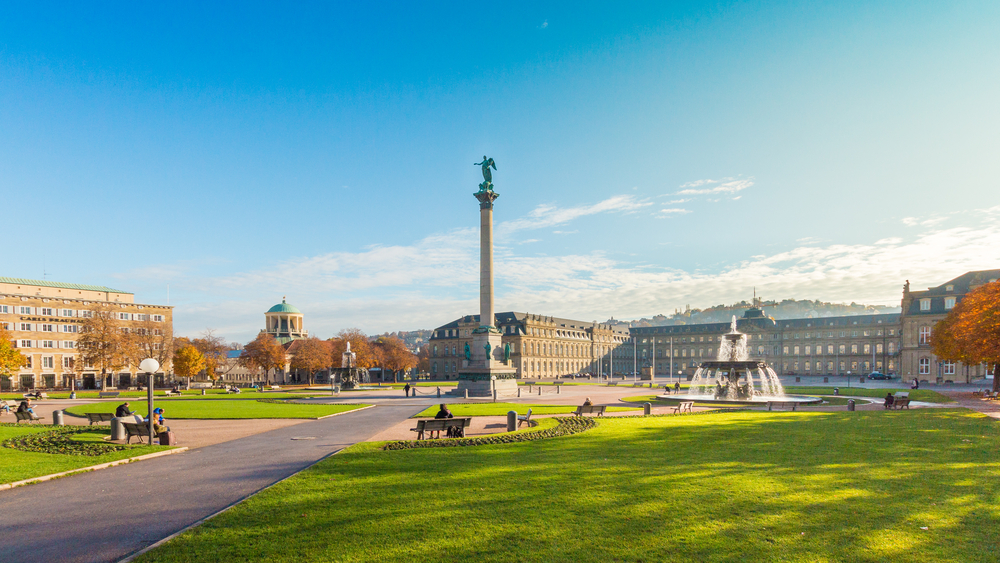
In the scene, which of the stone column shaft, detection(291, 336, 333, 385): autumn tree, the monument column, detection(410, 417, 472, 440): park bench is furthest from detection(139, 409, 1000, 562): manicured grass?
detection(291, 336, 333, 385): autumn tree

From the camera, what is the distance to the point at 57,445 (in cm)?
1811

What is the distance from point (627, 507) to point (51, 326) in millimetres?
99778

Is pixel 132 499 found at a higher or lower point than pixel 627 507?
lower

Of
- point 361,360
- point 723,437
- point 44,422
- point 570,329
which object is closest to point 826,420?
point 723,437

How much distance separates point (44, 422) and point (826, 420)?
122 ft

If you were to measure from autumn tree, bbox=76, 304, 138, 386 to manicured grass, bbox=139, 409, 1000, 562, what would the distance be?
68041 mm

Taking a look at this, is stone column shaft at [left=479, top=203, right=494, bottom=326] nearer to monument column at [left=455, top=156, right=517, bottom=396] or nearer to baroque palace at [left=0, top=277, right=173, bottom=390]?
monument column at [left=455, top=156, right=517, bottom=396]

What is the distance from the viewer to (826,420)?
24297 mm

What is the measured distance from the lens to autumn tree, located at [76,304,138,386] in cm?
6750

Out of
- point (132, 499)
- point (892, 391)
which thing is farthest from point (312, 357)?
point (132, 499)

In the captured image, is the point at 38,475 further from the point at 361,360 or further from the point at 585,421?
the point at 361,360

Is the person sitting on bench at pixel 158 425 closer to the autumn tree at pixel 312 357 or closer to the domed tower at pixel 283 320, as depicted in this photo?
the autumn tree at pixel 312 357

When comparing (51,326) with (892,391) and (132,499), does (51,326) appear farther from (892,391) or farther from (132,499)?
(892,391)

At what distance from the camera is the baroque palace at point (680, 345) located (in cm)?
12444
